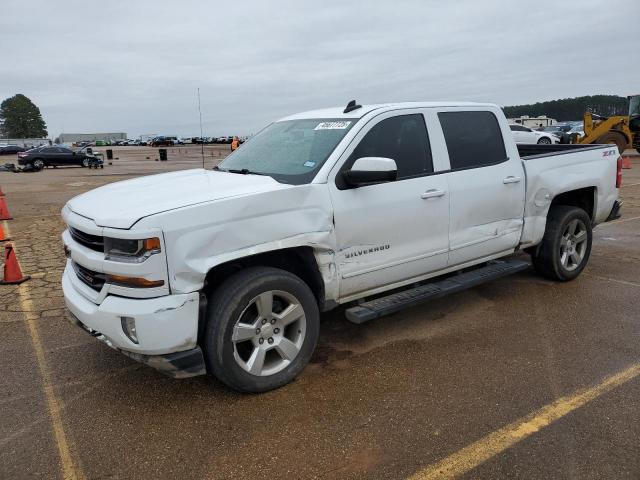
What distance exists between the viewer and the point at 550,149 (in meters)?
6.33

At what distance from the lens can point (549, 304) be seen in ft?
16.8

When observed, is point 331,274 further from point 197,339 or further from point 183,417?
point 183,417

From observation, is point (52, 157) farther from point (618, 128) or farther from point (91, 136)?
point (91, 136)

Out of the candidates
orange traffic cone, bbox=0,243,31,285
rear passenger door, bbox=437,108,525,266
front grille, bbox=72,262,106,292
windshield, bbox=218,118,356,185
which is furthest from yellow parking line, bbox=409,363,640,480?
orange traffic cone, bbox=0,243,31,285

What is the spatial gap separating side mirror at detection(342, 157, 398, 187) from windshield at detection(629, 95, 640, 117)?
1013 inches

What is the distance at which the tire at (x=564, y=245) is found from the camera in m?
5.46

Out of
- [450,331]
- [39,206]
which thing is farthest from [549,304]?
[39,206]

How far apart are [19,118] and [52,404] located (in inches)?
6156

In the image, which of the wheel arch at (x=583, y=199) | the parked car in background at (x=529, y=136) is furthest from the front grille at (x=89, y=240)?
the parked car in background at (x=529, y=136)

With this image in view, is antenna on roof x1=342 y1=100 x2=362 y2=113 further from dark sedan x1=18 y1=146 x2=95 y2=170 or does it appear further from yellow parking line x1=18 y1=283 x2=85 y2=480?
dark sedan x1=18 y1=146 x2=95 y2=170

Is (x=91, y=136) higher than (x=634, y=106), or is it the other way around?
(x=91, y=136)

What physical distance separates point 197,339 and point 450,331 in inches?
91.0

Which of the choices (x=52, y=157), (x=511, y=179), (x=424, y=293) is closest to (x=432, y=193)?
(x=424, y=293)

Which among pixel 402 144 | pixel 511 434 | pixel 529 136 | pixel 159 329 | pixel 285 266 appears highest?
pixel 402 144
